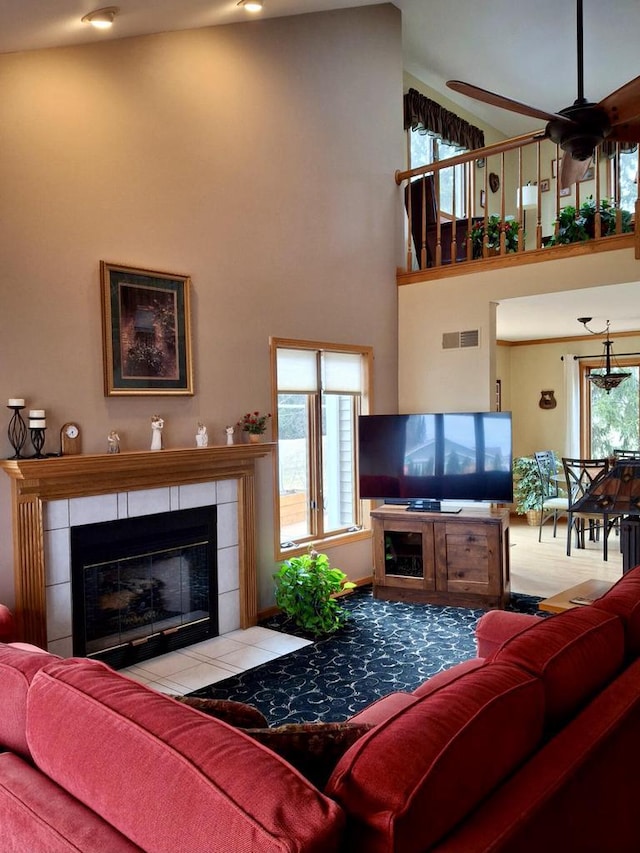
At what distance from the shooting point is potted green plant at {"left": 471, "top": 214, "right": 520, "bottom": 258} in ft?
19.0

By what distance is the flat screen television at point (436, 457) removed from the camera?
5359 millimetres

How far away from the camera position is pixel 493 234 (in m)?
5.91

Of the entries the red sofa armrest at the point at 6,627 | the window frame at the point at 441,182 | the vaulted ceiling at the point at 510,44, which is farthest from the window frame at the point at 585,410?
the red sofa armrest at the point at 6,627

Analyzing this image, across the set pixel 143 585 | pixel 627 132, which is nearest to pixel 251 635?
pixel 143 585

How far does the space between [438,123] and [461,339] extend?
10.2 ft

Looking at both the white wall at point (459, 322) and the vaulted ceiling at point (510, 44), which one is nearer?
the vaulted ceiling at point (510, 44)

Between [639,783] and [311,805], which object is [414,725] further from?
[639,783]

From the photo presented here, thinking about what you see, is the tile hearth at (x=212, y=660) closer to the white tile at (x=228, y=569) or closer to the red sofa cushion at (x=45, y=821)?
the white tile at (x=228, y=569)

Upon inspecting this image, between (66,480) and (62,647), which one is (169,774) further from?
(62,647)

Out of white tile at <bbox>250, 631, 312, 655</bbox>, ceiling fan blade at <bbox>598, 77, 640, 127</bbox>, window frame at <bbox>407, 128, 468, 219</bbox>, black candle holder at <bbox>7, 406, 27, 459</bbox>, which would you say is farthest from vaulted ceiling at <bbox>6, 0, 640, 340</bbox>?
white tile at <bbox>250, 631, 312, 655</bbox>

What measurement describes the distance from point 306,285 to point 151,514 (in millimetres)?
2312

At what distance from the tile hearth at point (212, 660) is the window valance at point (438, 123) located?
17.9ft

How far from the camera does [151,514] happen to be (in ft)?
14.3

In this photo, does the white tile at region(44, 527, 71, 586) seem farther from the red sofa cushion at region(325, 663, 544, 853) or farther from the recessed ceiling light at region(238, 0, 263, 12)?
the recessed ceiling light at region(238, 0, 263, 12)
